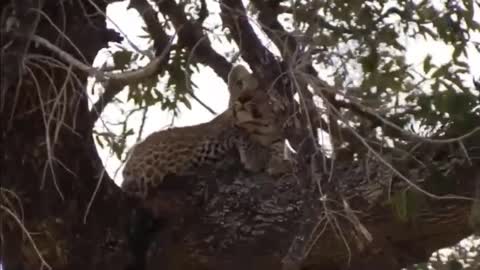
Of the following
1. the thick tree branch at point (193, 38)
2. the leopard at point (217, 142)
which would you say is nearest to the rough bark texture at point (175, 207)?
the thick tree branch at point (193, 38)

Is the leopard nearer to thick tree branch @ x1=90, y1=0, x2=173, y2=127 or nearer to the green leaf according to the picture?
thick tree branch @ x1=90, y1=0, x2=173, y2=127

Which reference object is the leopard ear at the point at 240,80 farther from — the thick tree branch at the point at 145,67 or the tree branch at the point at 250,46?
the tree branch at the point at 250,46

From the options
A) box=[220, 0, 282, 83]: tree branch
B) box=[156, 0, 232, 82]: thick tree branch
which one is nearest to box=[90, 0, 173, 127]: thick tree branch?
box=[156, 0, 232, 82]: thick tree branch

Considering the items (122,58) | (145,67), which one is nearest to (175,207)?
(122,58)

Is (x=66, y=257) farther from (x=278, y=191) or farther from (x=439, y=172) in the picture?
(x=439, y=172)

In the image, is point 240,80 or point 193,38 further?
point 240,80

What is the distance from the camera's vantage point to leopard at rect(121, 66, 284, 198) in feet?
15.7

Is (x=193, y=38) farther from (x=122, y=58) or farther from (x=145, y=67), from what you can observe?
(x=145, y=67)

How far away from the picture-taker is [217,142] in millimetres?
5355

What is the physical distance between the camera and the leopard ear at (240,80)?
4.72 meters

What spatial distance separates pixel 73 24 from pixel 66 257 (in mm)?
797

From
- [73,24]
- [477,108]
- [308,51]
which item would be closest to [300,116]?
[308,51]

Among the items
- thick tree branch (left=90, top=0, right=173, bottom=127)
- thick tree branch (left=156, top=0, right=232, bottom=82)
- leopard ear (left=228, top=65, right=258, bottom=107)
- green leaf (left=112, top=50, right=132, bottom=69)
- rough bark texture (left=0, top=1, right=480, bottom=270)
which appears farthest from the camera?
leopard ear (left=228, top=65, right=258, bottom=107)

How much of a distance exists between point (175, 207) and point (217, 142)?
1.06 metres
